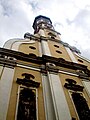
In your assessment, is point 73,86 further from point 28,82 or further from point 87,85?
point 28,82

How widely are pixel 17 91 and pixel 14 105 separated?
4.22 feet

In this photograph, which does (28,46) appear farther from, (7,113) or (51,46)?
(7,113)

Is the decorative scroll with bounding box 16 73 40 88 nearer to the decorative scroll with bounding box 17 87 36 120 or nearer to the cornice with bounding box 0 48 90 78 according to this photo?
the decorative scroll with bounding box 17 87 36 120

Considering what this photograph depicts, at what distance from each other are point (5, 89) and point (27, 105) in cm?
172

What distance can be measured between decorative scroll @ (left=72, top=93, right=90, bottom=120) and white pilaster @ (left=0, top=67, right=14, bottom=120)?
4.67m

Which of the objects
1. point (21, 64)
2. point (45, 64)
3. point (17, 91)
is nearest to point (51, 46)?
point (45, 64)

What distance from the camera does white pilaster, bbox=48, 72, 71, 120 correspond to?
33.8ft

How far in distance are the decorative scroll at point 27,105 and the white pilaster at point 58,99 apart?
1321 mm

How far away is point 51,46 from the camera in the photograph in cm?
2034

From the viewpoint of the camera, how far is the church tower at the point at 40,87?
10.3 meters

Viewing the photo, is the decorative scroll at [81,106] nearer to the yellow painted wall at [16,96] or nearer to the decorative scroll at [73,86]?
the decorative scroll at [73,86]

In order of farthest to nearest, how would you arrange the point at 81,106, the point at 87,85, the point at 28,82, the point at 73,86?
the point at 87,85
the point at 73,86
the point at 28,82
the point at 81,106

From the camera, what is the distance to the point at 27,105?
426 inches

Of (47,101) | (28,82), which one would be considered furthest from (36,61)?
(47,101)
